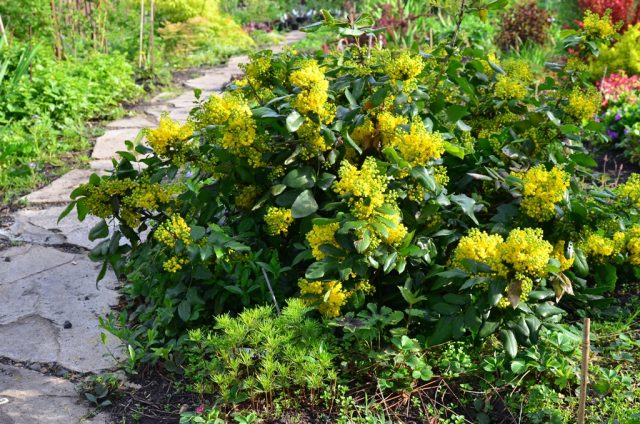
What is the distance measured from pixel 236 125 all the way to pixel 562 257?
4.14ft

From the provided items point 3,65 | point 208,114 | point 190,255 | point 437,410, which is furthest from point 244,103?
point 3,65

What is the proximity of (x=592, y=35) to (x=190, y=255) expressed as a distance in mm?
1870

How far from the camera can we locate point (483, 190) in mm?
2832

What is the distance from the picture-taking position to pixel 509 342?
2.25 metres

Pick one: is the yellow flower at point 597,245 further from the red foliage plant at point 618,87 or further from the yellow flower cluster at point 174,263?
the red foliage plant at point 618,87

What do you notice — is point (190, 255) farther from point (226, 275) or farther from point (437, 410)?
point (437, 410)

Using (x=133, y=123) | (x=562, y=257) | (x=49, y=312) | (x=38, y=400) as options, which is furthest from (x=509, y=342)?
(x=133, y=123)

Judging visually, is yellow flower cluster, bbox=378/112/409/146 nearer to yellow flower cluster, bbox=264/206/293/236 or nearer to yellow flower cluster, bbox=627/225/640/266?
yellow flower cluster, bbox=264/206/293/236

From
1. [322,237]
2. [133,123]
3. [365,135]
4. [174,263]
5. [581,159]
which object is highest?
[365,135]

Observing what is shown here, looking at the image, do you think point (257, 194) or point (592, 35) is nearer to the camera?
point (257, 194)

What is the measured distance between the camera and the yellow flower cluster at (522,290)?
2.13 meters

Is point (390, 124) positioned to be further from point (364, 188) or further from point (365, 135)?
point (364, 188)

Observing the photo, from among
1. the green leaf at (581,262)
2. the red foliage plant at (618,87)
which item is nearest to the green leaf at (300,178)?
the green leaf at (581,262)

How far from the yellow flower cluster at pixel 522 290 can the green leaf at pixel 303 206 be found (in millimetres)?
688
